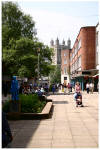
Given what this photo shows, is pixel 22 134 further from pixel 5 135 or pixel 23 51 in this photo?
pixel 23 51

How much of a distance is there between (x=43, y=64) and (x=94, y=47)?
12921mm

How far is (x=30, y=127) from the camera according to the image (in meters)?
9.64

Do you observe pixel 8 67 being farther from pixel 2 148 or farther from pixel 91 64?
pixel 2 148

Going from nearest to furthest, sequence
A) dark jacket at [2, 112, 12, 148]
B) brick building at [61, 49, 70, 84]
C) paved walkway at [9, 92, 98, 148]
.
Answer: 1. dark jacket at [2, 112, 12, 148]
2. paved walkway at [9, 92, 98, 148]
3. brick building at [61, 49, 70, 84]

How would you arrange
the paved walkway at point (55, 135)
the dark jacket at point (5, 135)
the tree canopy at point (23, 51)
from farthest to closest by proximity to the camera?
1. the tree canopy at point (23, 51)
2. the paved walkway at point (55, 135)
3. the dark jacket at point (5, 135)

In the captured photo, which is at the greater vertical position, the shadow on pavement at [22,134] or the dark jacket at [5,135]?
the dark jacket at [5,135]

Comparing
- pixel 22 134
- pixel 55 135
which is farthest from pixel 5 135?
pixel 55 135

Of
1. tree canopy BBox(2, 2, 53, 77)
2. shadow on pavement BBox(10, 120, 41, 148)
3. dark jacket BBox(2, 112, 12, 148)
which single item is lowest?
shadow on pavement BBox(10, 120, 41, 148)

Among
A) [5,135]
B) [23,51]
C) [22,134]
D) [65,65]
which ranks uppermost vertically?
[65,65]

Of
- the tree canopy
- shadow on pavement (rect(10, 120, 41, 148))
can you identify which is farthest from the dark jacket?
the tree canopy

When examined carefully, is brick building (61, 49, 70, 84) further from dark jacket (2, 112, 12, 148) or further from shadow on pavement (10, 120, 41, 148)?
dark jacket (2, 112, 12, 148)

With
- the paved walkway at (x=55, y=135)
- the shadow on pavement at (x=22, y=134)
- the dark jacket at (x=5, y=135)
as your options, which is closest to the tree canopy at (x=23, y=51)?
the shadow on pavement at (x=22, y=134)

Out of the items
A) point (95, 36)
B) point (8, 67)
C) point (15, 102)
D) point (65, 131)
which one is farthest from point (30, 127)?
point (95, 36)

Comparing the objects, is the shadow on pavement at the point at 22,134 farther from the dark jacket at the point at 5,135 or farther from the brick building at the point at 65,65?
the brick building at the point at 65,65
